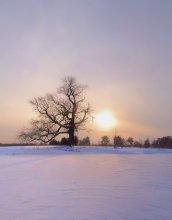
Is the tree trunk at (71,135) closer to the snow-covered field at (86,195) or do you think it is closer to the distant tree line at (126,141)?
the distant tree line at (126,141)

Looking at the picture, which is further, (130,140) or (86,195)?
(130,140)

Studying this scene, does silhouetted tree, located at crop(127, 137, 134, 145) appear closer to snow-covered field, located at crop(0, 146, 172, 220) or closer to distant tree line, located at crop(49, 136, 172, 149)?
distant tree line, located at crop(49, 136, 172, 149)

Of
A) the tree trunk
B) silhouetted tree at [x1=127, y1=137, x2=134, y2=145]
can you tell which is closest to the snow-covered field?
the tree trunk

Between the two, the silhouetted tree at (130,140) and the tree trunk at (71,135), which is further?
the silhouetted tree at (130,140)

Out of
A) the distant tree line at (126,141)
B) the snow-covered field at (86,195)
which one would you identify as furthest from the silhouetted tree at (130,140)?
the snow-covered field at (86,195)

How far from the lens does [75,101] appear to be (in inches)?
1612

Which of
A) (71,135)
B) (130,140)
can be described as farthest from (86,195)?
(130,140)

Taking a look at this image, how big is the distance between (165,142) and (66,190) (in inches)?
2037

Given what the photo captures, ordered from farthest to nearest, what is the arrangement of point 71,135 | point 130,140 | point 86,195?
point 130,140
point 71,135
point 86,195

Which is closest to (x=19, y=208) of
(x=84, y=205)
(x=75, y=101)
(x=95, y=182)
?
(x=84, y=205)

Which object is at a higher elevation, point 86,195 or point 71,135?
point 71,135

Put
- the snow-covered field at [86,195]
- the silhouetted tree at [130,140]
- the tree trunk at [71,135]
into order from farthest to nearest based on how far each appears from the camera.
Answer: the silhouetted tree at [130,140] → the tree trunk at [71,135] → the snow-covered field at [86,195]

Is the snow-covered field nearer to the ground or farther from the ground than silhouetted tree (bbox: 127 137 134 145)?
nearer to the ground

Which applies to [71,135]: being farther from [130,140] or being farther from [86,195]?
[86,195]
